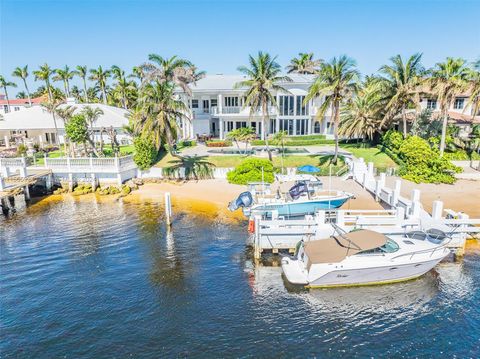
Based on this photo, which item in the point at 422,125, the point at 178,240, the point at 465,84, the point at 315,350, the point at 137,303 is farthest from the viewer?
the point at 422,125

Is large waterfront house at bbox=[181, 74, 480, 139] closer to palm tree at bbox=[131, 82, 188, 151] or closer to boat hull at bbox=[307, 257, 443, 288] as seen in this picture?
palm tree at bbox=[131, 82, 188, 151]

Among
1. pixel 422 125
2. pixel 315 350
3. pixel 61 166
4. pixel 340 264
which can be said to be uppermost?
pixel 422 125

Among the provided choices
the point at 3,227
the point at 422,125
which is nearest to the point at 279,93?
the point at 422,125

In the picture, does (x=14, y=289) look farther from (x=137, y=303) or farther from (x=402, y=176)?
(x=402, y=176)

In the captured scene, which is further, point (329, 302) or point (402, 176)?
point (402, 176)

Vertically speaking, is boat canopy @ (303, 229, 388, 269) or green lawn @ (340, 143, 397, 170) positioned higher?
green lawn @ (340, 143, 397, 170)

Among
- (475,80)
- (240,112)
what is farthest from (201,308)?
(240,112)

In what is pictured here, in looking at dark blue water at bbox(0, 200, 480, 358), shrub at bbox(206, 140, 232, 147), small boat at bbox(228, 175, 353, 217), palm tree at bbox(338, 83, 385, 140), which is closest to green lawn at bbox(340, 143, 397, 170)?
palm tree at bbox(338, 83, 385, 140)
